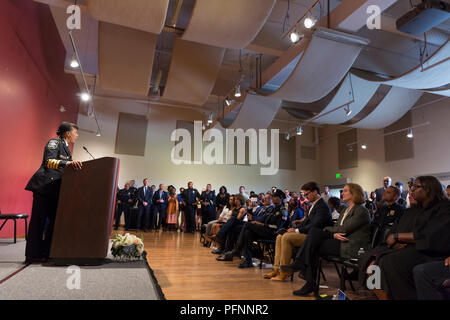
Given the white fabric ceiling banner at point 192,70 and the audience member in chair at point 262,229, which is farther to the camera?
the white fabric ceiling banner at point 192,70

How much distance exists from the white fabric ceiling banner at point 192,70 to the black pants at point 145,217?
3.71 meters

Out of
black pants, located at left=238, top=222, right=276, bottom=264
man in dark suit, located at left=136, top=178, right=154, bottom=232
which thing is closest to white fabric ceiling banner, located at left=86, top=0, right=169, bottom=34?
black pants, located at left=238, top=222, right=276, bottom=264

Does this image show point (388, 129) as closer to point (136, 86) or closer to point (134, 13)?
point (136, 86)

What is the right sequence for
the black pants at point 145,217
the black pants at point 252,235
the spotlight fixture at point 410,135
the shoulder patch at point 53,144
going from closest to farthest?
the shoulder patch at point 53,144 < the black pants at point 252,235 < the spotlight fixture at point 410,135 < the black pants at point 145,217

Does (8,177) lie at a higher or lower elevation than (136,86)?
lower

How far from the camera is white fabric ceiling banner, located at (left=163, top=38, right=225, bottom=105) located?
6.41 m

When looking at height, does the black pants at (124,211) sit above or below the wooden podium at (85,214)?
below

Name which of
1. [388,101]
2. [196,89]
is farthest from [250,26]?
[388,101]

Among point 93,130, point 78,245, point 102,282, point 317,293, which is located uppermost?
point 93,130

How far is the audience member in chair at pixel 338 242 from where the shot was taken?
2.71 meters

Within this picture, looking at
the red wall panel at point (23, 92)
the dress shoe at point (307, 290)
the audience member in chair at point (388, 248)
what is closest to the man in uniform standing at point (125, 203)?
the red wall panel at point (23, 92)

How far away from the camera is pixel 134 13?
433cm

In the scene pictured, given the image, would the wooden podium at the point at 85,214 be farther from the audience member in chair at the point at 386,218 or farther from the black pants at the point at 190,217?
the black pants at the point at 190,217
